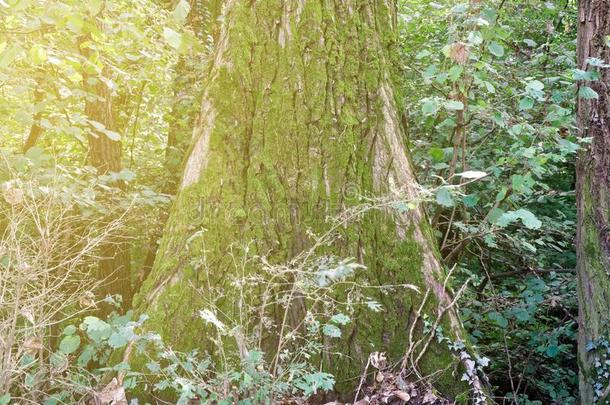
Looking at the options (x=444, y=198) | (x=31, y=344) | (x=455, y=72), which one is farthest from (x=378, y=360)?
(x=455, y=72)

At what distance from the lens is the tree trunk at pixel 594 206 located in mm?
3770

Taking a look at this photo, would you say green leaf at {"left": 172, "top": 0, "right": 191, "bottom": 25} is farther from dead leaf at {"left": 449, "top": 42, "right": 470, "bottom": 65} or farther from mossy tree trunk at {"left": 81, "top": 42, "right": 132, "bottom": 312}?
mossy tree trunk at {"left": 81, "top": 42, "right": 132, "bottom": 312}

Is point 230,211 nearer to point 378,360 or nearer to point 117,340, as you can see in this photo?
point 117,340

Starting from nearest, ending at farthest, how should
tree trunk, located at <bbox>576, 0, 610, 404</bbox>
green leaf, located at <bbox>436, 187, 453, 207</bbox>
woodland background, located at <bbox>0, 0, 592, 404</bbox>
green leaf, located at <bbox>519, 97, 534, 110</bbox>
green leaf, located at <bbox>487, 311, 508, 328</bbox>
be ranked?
woodland background, located at <bbox>0, 0, 592, 404</bbox> < green leaf, located at <bbox>436, 187, 453, 207</bbox> < green leaf, located at <bbox>519, 97, 534, 110</bbox> < tree trunk, located at <bbox>576, 0, 610, 404</bbox> < green leaf, located at <bbox>487, 311, 508, 328</bbox>

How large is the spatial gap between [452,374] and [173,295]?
141 cm

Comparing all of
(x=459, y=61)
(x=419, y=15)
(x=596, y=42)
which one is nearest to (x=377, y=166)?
(x=459, y=61)

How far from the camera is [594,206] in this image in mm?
3824

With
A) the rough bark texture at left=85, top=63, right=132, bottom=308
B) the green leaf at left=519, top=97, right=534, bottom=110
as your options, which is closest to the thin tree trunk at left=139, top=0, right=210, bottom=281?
the rough bark texture at left=85, top=63, right=132, bottom=308

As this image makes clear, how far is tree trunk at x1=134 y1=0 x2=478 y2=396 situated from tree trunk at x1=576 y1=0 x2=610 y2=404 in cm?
166

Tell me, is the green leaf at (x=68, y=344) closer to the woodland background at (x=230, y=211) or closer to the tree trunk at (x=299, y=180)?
the woodland background at (x=230, y=211)

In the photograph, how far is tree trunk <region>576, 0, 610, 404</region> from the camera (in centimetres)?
377

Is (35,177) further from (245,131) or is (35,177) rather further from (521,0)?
(521,0)

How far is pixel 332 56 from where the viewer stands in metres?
2.80

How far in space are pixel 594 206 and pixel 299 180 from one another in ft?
7.72
